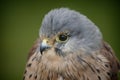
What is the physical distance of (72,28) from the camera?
1510 millimetres

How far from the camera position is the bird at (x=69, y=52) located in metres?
1.50

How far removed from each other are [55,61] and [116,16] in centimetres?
41

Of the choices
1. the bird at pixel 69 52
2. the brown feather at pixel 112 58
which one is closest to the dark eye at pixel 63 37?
the bird at pixel 69 52

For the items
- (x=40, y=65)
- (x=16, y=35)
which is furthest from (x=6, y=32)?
(x=40, y=65)

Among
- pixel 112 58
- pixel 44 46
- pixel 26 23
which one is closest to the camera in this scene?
pixel 44 46

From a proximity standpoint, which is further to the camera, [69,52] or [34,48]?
[34,48]

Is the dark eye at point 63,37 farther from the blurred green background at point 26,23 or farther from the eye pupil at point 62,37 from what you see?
the blurred green background at point 26,23

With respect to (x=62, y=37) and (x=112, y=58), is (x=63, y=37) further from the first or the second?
(x=112, y=58)

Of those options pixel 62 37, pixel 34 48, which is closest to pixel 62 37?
pixel 62 37

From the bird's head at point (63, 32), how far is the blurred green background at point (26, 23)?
25 cm

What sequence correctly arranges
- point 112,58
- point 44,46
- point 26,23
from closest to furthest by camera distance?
point 44,46 < point 112,58 < point 26,23

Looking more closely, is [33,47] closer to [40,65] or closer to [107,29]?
[40,65]

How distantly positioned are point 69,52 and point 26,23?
13.6 inches

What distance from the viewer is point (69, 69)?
1.60 meters
